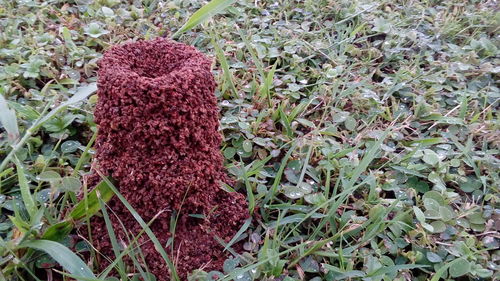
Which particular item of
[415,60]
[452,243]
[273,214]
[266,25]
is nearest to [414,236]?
[452,243]

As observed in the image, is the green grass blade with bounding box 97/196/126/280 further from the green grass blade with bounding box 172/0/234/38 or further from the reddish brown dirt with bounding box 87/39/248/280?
the green grass blade with bounding box 172/0/234/38

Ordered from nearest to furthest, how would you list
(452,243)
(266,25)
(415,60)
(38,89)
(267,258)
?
(267,258) < (452,243) < (38,89) < (415,60) < (266,25)

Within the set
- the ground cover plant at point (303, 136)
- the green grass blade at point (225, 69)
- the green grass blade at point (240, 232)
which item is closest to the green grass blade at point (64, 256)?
the ground cover plant at point (303, 136)

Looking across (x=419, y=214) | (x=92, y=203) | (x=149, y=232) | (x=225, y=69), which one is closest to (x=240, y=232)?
(x=149, y=232)

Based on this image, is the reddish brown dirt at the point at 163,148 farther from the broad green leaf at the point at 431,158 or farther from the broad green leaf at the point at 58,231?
the broad green leaf at the point at 431,158

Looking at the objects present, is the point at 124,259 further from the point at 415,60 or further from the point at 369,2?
the point at 369,2

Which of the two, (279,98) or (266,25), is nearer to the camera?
(279,98)

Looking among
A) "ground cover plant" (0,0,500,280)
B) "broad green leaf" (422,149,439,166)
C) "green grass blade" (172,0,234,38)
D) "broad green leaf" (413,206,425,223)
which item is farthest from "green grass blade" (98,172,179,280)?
"broad green leaf" (422,149,439,166)

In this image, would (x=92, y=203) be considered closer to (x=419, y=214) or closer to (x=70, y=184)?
(x=70, y=184)
